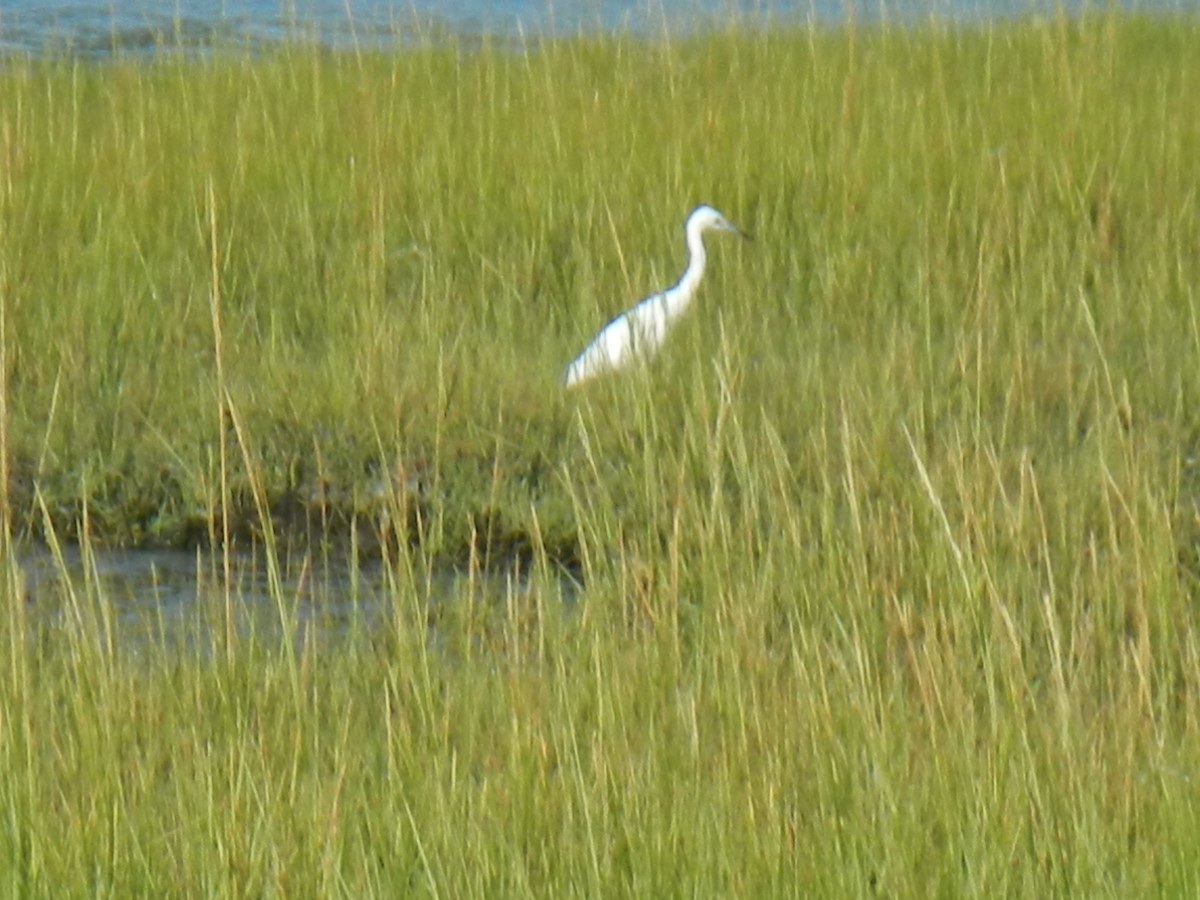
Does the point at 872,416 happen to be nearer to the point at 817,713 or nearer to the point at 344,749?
the point at 817,713

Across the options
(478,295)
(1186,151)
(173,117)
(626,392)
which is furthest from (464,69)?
(626,392)

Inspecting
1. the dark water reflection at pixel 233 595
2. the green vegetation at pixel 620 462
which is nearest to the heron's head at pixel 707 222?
the green vegetation at pixel 620 462

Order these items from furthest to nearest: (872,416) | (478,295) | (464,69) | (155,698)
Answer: (464,69), (478,295), (872,416), (155,698)

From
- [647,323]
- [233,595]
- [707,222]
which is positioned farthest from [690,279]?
[233,595]

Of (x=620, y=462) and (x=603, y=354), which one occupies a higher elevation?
(x=603, y=354)

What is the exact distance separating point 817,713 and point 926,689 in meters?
0.15

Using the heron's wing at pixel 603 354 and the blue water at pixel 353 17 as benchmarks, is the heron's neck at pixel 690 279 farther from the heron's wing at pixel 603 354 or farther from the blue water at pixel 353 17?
the blue water at pixel 353 17

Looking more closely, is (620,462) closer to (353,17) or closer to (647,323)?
(647,323)

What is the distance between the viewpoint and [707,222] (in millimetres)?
5453

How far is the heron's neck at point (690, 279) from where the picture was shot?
5164 mm

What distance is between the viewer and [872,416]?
4.10m

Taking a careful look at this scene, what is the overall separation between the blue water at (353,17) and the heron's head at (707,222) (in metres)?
3.11

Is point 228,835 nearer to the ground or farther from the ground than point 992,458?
nearer to the ground

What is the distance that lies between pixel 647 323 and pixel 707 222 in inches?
28.9
